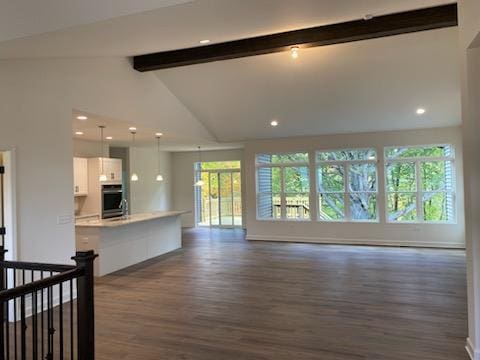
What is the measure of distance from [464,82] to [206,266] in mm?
4990

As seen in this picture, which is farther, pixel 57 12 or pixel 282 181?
pixel 282 181

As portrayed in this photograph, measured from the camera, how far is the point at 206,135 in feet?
30.6

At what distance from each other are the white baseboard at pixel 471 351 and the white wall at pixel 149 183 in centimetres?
934

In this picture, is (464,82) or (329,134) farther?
(329,134)

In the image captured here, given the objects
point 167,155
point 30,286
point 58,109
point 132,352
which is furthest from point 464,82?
point 167,155

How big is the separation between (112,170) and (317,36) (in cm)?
599

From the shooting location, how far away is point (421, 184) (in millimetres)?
8383

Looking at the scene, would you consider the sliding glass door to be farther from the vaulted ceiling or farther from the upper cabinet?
the upper cabinet

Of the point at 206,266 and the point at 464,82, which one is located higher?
the point at 464,82

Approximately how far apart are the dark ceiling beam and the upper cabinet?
3253mm

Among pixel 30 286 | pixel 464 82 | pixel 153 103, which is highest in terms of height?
pixel 153 103

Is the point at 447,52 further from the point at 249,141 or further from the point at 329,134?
the point at 249,141

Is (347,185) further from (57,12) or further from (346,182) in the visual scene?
(57,12)

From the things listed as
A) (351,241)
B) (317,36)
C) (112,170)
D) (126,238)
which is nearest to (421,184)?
(351,241)
